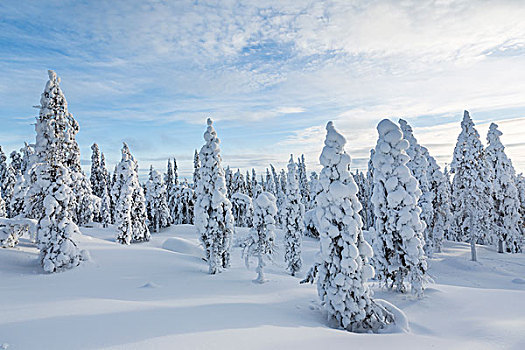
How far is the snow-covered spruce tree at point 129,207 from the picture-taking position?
112 ft

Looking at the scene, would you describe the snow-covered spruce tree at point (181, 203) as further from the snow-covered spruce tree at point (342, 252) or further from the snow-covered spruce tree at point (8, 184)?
the snow-covered spruce tree at point (342, 252)

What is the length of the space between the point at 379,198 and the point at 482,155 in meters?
23.7

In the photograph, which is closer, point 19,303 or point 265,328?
point 265,328

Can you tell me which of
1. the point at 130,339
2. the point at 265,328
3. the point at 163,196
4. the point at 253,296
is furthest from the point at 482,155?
the point at 163,196

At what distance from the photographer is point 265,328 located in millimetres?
8836

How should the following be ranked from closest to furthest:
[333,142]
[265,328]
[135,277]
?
[265,328] < [333,142] < [135,277]

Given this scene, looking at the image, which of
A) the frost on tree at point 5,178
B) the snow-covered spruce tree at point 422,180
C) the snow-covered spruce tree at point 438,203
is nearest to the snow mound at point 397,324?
the snow-covered spruce tree at point 422,180

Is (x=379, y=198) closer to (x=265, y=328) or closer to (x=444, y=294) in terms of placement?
(x=444, y=294)

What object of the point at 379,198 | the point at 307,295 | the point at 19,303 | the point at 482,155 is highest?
the point at 482,155

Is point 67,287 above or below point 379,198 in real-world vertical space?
below

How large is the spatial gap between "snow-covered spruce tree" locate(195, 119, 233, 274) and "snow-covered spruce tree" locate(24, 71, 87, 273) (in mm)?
7139

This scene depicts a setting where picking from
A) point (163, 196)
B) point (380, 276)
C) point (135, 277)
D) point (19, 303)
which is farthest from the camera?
point (163, 196)

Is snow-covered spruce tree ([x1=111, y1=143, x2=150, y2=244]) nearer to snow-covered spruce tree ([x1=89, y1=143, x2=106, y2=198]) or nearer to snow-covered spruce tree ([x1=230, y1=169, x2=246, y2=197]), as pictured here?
snow-covered spruce tree ([x1=89, y1=143, x2=106, y2=198])

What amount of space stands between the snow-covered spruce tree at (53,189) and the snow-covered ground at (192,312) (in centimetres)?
121
